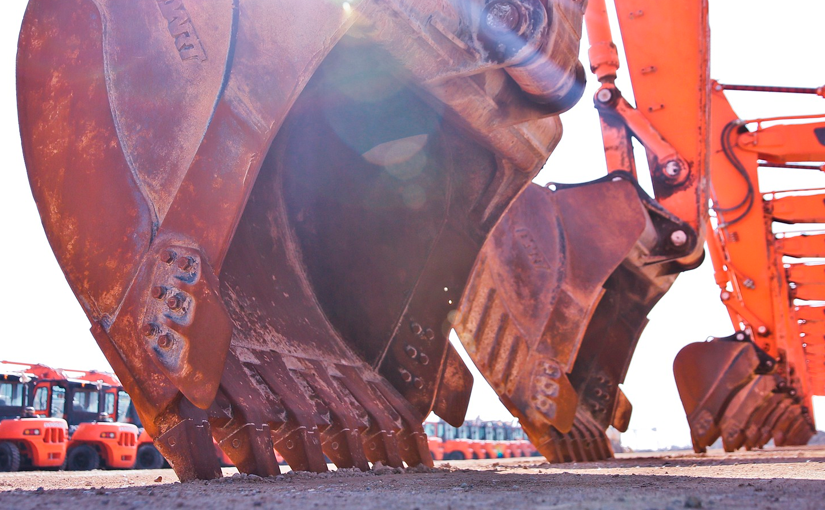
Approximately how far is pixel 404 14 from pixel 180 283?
1179 millimetres

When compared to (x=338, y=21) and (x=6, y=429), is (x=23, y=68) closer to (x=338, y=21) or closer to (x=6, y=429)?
(x=338, y=21)

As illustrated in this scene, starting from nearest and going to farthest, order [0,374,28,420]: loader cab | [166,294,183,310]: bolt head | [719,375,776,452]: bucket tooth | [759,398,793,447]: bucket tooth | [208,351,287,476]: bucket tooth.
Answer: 1. [166,294,183,310]: bolt head
2. [208,351,287,476]: bucket tooth
3. [719,375,776,452]: bucket tooth
4. [0,374,28,420]: loader cab
5. [759,398,793,447]: bucket tooth

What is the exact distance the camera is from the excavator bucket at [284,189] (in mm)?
2199

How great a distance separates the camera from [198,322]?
212cm

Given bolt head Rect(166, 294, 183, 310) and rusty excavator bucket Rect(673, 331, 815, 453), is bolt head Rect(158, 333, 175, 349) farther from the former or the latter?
rusty excavator bucket Rect(673, 331, 815, 453)

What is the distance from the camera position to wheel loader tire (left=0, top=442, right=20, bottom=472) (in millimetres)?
9461

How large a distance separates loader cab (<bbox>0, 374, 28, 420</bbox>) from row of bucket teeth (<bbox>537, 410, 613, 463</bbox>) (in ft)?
26.3

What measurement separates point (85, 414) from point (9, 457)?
2.20 m

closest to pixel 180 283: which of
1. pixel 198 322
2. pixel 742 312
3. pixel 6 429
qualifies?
pixel 198 322

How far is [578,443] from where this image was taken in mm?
5871

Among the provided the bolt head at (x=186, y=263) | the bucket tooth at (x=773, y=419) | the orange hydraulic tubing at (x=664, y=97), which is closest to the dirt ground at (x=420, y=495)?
the bolt head at (x=186, y=263)

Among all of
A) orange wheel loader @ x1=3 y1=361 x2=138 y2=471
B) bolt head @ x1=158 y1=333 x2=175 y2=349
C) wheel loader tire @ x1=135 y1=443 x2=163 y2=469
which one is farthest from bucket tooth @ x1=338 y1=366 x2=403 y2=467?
wheel loader tire @ x1=135 y1=443 x2=163 y2=469

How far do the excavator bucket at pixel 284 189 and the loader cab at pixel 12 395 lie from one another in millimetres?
8614

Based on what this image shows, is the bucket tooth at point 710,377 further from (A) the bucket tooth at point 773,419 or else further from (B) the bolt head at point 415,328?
(B) the bolt head at point 415,328
